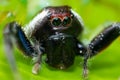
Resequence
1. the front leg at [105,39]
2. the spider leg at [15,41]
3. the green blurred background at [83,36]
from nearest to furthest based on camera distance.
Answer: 1. the spider leg at [15,41]
2. the green blurred background at [83,36]
3. the front leg at [105,39]

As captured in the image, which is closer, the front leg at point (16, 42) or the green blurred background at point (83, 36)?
the front leg at point (16, 42)

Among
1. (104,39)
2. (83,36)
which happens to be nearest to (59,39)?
(104,39)

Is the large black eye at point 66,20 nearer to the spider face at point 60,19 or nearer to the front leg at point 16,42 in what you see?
the spider face at point 60,19

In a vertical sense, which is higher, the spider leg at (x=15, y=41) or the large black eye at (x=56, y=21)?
the large black eye at (x=56, y=21)

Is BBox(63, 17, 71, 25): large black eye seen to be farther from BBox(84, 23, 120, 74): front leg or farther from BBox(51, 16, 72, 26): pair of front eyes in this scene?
BBox(84, 23, 120, 74): front leg

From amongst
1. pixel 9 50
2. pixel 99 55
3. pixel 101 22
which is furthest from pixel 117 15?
pixel 9 50

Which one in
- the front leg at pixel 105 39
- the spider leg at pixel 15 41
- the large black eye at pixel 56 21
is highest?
the large black eye at pixel 56 21

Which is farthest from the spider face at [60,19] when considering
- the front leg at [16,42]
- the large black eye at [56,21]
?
the front leg at [16,42]
